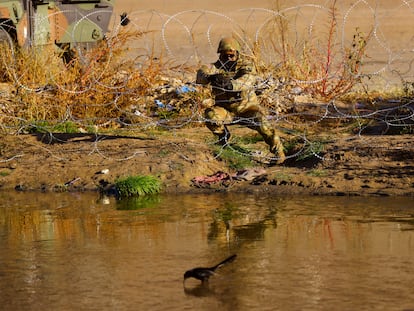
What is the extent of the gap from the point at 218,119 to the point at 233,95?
0.29 m

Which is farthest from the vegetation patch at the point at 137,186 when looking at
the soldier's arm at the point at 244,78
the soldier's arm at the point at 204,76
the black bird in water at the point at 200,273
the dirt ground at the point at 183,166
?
the black bird in water at the point at 200,273

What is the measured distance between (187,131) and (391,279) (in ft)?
20.8

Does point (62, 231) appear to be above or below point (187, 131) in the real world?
below

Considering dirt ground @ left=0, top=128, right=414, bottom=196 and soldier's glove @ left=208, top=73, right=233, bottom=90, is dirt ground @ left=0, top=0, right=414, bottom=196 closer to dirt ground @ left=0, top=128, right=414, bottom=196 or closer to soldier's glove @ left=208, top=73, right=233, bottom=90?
dirt ground @ left=0, top=128, right=414, bottom=196

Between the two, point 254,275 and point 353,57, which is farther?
point 353,57

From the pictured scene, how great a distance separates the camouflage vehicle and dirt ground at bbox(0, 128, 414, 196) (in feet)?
9.95

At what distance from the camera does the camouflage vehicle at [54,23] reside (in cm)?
1545

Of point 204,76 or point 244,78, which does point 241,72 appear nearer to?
point 244,78

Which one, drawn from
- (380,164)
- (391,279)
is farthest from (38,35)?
(391,279)

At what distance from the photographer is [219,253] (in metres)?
8.33

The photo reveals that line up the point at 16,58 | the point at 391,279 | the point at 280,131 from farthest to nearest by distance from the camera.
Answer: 1. the point at 16,58
2. the point at 280,131
3. the point at 391,279

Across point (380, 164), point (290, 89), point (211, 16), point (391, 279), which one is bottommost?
point (391, 279)

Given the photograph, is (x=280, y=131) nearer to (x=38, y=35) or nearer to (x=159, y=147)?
(x=159, y=147)

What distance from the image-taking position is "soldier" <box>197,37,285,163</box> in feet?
37.9
